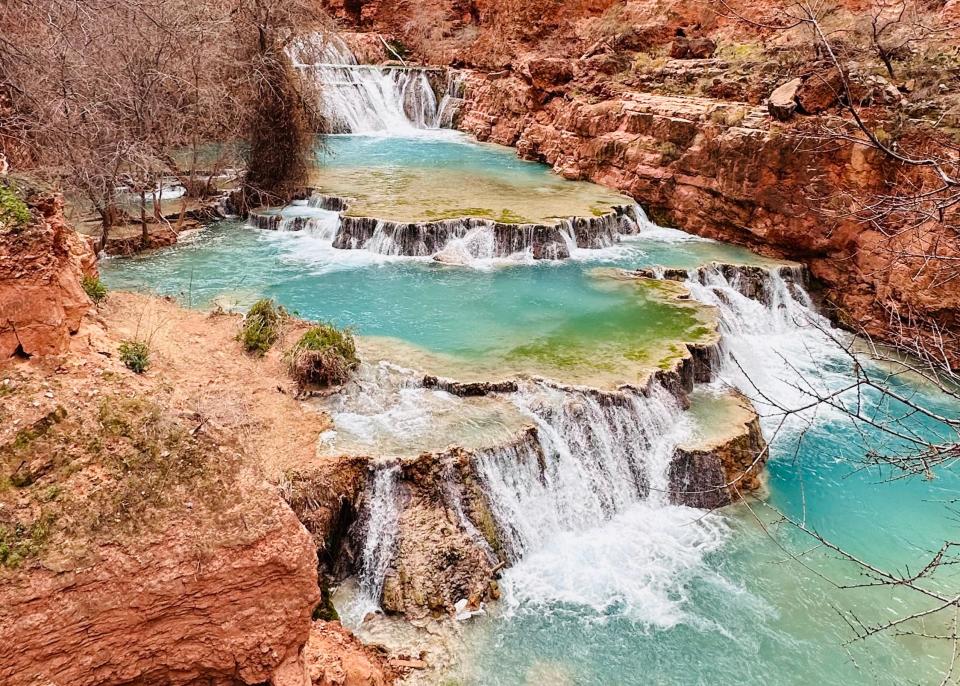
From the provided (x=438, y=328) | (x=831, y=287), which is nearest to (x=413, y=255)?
(x=438, y=328)

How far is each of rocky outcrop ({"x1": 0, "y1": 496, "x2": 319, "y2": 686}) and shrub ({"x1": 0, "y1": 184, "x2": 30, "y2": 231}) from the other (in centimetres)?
187

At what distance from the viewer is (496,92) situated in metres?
23.0

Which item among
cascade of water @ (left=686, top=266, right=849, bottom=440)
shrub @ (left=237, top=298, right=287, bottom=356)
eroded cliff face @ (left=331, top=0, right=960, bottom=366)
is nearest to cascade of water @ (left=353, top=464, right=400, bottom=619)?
shrub @ (left=237, top=298, right=287, bottom=356)

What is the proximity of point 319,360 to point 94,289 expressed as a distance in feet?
8.39

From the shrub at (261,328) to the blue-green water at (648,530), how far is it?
146cm

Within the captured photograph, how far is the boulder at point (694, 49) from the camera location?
18.7m

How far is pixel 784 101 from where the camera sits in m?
13.7

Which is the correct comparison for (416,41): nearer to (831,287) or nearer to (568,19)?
(568,19)

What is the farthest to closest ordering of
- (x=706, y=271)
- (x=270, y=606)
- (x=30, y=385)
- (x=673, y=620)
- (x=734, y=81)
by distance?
(x=734, y=81)
(x=706, y=271)
(x=673, y=620)
(x=270, y=606)
(x=30, y=385)

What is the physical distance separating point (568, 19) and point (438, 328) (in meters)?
18.7

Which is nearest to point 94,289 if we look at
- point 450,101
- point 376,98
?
point 376,98

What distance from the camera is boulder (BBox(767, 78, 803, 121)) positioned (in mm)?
13414

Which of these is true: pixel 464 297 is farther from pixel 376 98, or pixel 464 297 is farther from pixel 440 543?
pixel 376 98

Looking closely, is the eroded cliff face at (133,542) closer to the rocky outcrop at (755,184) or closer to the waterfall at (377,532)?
the waterfall at (377,532)
